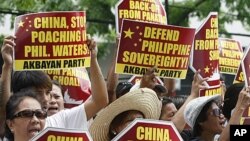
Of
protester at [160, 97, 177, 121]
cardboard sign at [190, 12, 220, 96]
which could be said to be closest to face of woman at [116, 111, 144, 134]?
protester at [160, 97, 177, 121]

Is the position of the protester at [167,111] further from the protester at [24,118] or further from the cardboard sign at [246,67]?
the protester at [24,118]

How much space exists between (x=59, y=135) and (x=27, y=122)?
1.51 feet

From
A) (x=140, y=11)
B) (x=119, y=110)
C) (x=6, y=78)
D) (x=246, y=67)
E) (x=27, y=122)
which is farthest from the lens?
(x=140, y=11)

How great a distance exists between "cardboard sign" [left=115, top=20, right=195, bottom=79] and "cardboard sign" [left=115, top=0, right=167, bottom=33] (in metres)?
0.54

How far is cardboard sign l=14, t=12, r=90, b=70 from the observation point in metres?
6.66

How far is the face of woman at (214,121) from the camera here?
638 centimetres

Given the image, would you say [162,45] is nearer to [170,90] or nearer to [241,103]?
[170,90]

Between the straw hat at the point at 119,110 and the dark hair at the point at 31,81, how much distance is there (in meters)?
0.64

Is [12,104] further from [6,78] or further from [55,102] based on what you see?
[55,102]

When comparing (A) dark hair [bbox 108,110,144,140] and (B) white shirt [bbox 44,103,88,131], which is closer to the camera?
(A) dark hair [bbox 108,110,144,140]

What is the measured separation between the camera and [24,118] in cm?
508

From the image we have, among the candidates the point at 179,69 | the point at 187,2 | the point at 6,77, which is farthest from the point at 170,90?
the point at 187,2

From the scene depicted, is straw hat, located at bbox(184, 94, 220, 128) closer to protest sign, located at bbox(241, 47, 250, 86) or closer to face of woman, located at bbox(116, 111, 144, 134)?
protest sign, located at bbox(241, 47, 250, 86)

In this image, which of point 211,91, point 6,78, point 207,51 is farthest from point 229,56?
point 6,78
